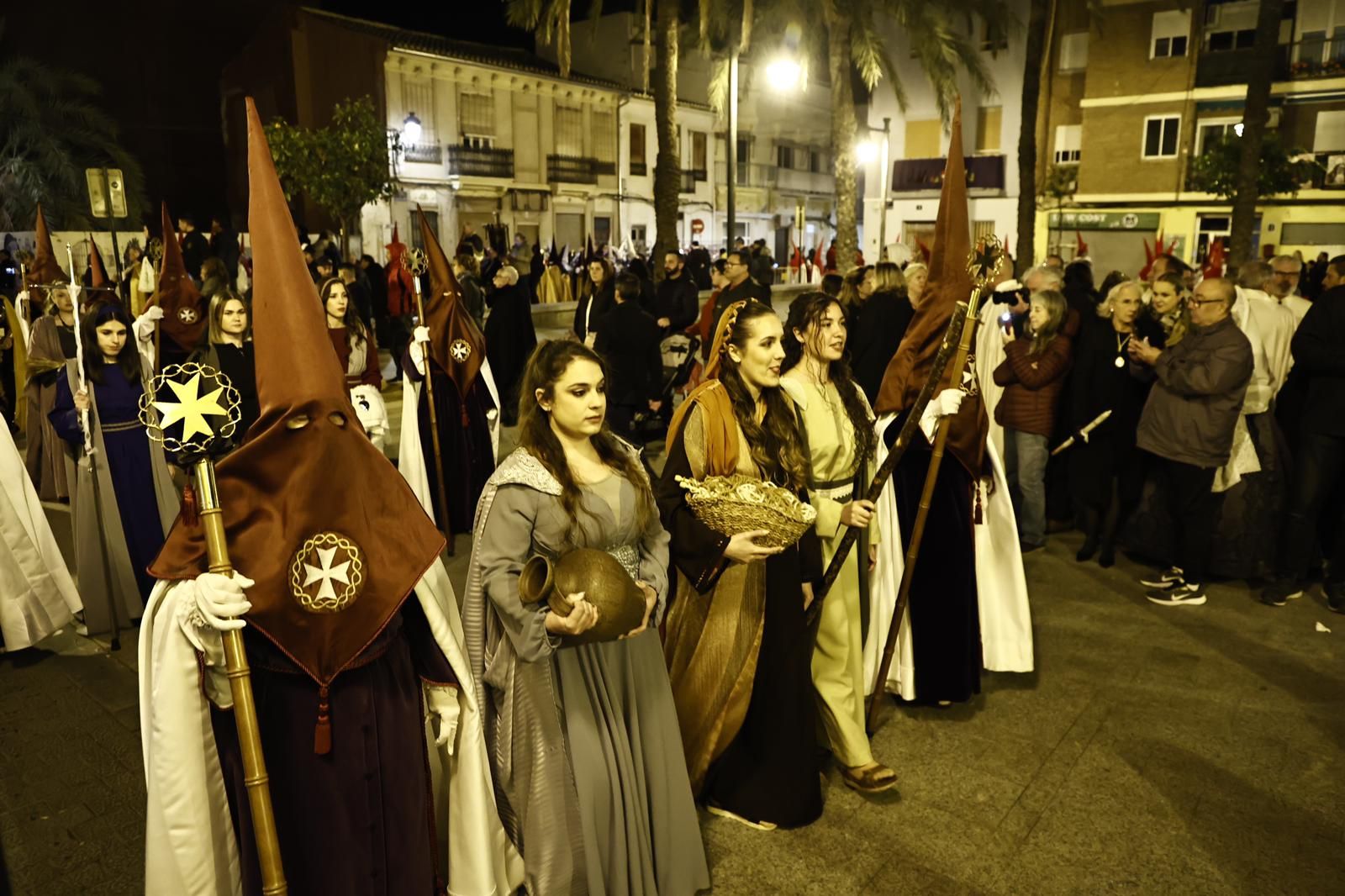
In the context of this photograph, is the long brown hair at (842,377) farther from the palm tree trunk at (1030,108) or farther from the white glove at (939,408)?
the palm tree trunk at (1030,108)

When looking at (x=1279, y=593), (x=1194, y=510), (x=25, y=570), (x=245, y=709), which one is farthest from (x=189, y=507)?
(x=1279, y=593)

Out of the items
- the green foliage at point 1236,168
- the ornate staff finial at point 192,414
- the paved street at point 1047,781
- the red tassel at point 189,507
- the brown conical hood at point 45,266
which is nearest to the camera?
the ornate staff finial at point 192,414

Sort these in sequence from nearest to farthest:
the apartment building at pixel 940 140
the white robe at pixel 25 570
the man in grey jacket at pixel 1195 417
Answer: the white robe at pixel 25 570 < the man in grey jacket at pixel 1195 417 < the apartment building at pixel 940 140

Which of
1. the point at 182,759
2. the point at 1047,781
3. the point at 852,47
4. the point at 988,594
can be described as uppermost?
the point at 852,47

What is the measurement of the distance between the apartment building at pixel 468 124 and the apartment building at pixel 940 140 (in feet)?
32.0

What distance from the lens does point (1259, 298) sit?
673 centimetres

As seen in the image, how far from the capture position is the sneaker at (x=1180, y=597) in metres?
6.10

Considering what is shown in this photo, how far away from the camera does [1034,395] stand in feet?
22.9

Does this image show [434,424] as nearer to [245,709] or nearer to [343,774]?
[343,774]

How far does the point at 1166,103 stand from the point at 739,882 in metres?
32.9

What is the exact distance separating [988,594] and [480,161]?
32411mm

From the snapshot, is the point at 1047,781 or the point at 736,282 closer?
the point at 1047,781

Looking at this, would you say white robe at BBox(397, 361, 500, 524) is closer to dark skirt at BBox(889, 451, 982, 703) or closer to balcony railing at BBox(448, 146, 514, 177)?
dark skirt at BBox(889, 451, 982, 703)

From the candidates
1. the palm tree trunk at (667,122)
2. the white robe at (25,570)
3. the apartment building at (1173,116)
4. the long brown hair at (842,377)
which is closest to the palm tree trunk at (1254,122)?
the apartment building at (1173,116)
